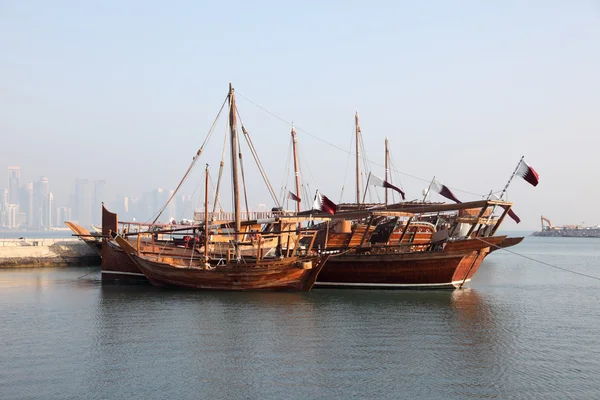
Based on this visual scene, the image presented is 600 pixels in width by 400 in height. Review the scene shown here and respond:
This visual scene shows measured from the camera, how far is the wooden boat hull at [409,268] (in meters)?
31.3

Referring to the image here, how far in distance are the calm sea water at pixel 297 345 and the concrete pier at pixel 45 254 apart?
19.6 meters

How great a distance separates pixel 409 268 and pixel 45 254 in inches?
1311

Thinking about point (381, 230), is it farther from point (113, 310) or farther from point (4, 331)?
point (4, 331)

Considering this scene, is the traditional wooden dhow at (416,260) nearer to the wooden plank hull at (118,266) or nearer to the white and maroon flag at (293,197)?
the wooden plank hull at (118,266)

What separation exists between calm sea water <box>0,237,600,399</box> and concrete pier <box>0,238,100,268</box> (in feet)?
64.4

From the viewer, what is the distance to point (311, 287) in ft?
104

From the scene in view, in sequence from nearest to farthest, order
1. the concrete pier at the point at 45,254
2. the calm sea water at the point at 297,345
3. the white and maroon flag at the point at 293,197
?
the calm sea water at the point at 297,345, the concrete pier at the point at 45,254, the white and maroon flag at the point at 293,197

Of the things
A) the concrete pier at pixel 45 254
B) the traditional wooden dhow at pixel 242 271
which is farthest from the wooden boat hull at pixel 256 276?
the concrete pier at pixel 45 254

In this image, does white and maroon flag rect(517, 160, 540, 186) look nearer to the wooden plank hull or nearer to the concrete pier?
the wooden plank hull

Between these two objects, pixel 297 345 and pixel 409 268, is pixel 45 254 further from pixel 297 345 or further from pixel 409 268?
pixel 297 345

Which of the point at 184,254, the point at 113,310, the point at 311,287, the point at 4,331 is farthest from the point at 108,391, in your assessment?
the point at 184,254

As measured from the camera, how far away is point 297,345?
19578 millimetres

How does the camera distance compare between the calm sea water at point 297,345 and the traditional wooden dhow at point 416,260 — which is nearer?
the calm sea water at point 297,345

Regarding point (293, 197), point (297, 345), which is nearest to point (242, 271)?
point (297, 345)
